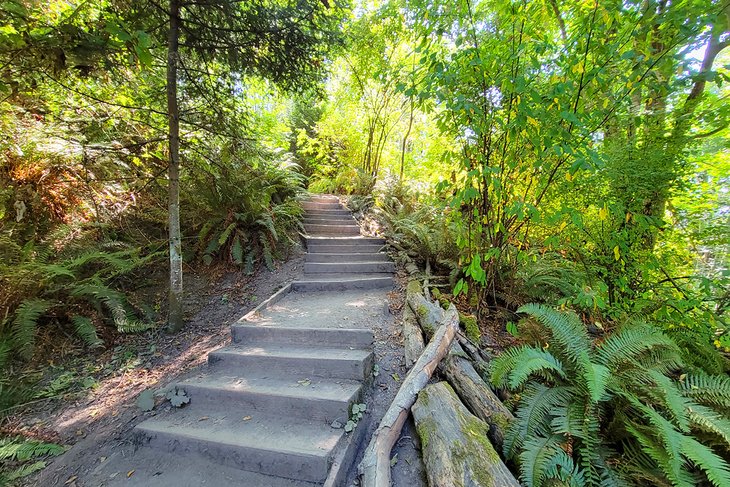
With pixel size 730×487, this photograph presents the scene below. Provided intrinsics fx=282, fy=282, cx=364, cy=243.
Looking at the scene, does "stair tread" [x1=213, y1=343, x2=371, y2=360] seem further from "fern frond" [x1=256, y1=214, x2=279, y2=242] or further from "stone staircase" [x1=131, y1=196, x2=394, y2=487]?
"fern frond" [x1=256, y1=214, x2=279, y2=242]

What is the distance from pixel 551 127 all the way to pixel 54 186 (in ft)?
20.7

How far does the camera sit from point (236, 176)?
5.24 metres

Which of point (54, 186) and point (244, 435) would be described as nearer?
point (244, 435)

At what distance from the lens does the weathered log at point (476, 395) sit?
1984 mm

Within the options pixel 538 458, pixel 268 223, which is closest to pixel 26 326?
pixel 268 223

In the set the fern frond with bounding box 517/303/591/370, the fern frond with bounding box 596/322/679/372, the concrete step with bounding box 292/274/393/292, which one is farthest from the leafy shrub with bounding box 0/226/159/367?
the fern frond with bounding box 596/322/679/372

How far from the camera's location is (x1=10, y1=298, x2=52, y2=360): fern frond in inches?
117

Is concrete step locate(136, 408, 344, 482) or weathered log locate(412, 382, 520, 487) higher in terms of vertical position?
weathered log locate(412, 382, 520, 487)

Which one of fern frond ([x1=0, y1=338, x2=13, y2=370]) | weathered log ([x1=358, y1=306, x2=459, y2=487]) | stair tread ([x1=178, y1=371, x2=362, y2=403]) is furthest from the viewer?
fern frond ([x1=0, y1=338, x2=13, y2=370])

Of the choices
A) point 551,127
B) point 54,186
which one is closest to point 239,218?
point 54,186

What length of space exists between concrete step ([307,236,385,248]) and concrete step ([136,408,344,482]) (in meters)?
3.99

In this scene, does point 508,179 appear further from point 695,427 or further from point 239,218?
point 239,218

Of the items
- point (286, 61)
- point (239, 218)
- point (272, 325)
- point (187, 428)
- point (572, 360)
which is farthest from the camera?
point (239, 218)

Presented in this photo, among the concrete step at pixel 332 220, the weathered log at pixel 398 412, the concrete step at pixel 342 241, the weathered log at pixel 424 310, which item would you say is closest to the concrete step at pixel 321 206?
the concrete step at pixel 332 220
